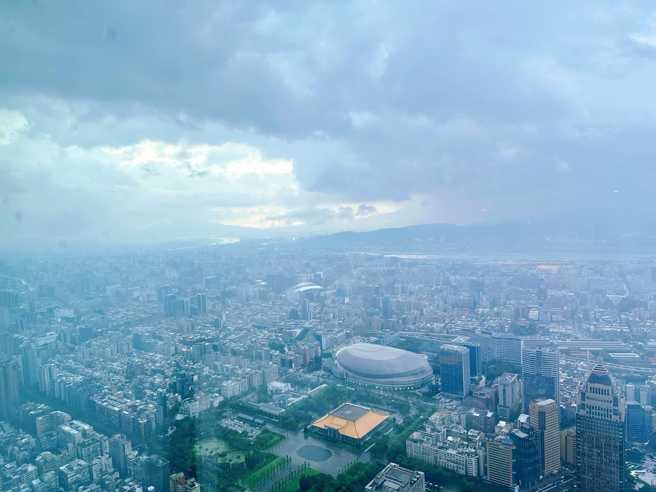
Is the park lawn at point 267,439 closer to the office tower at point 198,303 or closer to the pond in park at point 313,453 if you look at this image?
the pond in park at point 313,453

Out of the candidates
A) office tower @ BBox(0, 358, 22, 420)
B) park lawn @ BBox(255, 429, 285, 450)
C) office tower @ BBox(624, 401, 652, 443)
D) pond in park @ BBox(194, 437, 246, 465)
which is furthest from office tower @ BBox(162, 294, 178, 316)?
office tower @ BBox(624, 401, 652, 443)

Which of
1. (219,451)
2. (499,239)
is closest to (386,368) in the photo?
(219,451)

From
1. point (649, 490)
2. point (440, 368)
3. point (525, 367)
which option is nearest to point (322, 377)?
point (440, 368)

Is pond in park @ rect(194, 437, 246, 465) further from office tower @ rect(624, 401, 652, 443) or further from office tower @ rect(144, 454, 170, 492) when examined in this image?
office tower @ rect(624, 401, 652, 443)

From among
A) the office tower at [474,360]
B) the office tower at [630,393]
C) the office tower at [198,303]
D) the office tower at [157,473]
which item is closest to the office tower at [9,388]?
the office tower at [157,473]

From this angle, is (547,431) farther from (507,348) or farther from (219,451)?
(219,451)
